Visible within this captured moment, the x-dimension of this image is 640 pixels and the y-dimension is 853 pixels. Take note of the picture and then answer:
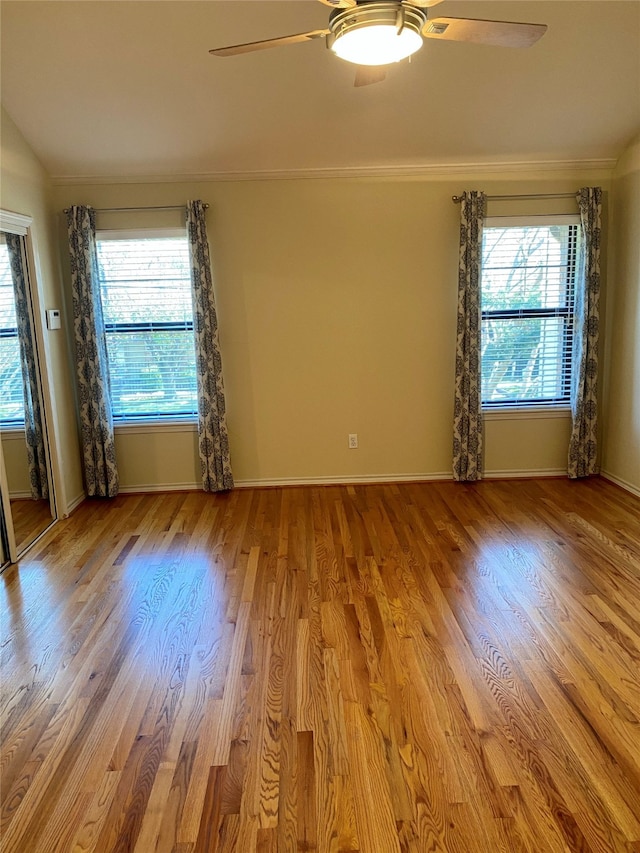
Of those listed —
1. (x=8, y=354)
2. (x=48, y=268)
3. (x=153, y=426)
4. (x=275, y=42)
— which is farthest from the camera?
(x=153, y=426)

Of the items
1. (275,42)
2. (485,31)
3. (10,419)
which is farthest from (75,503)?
(485,31)

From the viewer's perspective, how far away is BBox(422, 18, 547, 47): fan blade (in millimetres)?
1936

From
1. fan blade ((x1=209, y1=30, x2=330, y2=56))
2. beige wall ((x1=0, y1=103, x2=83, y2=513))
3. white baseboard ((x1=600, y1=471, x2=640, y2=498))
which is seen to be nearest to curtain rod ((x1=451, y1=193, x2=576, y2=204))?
white baseboard ((x1=600, y1=471, x2=640, y2=498))

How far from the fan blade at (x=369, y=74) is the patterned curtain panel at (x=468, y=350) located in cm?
200

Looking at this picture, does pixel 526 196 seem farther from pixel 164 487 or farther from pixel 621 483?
pixel 164 487

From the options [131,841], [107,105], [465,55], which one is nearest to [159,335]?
[107,105]

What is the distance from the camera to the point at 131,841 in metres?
1.67

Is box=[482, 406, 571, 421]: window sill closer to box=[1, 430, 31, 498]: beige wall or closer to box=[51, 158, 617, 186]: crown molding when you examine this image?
box=[51, 158, 617, 186]: crown molding

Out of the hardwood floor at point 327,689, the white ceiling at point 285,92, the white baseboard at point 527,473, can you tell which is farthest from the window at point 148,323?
the white baseboard at point 527,473

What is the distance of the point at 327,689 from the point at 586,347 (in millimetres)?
3614

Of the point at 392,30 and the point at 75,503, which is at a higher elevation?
the point at 392,30

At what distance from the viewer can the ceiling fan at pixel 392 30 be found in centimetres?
182

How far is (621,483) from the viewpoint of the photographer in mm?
4621

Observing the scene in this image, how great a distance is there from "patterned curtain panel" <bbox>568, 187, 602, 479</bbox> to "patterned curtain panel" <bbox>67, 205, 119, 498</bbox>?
3893 mm
